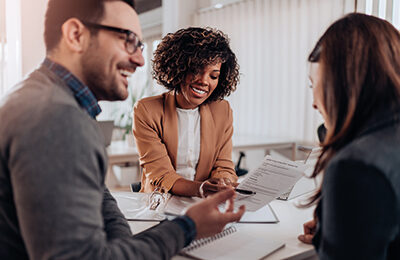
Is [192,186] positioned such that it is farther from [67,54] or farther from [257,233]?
[67,54]

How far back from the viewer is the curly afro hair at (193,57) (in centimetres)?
178

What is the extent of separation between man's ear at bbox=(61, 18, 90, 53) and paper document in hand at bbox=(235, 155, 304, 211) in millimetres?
780

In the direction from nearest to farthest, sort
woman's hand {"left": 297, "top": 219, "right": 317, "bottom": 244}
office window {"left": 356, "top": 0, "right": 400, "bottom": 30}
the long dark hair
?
the long dark hair → woman's hand {"left": 297, "top": 219, "right": 317, "bottom": 244} → office window {"left": 356, "top": 0, "right": 400, "bottom": 30}

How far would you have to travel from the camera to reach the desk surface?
1083 mm

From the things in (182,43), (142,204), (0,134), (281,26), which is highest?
(281,26)

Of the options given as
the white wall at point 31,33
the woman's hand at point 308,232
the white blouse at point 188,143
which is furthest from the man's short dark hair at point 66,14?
the white wall at point 31,33

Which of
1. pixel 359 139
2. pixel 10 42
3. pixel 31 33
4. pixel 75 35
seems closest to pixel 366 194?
pixel 359 139

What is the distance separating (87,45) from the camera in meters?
0.85

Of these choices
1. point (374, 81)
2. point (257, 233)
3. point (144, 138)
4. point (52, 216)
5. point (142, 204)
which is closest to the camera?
point (52, 216)

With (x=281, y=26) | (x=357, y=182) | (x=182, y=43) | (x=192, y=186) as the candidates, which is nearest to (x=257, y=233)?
(x=192, y=186)

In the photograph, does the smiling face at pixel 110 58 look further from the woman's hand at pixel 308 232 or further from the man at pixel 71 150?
the woman's hand at pixel 308 232

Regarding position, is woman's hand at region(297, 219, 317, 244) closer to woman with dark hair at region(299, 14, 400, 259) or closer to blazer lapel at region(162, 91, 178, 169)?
woman with dark hair at region(299, 14, 400, 259)

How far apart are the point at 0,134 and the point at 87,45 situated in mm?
288

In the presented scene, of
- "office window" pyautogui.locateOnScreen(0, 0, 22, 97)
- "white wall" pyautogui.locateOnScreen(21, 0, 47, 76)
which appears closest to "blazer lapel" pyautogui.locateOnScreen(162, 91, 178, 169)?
"white wall" pyautogui.locateOnScreen(21, 0, 47, 76)
